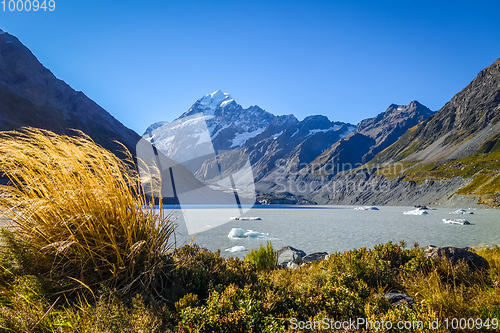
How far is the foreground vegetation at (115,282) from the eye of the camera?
2627 millimetres

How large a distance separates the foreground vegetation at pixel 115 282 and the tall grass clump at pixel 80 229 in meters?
0.01

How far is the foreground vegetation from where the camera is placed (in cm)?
263

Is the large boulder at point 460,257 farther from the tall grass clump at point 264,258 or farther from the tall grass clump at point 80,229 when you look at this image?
the tall grass clump at point 80,229

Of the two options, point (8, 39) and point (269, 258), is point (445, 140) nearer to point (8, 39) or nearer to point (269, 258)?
point (269, 258)

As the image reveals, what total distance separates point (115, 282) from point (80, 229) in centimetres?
80

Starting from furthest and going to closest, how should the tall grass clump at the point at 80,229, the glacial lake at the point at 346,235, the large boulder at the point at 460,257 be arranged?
the glacial lake at the point at 346,235
the large boulder at the point at 460,257
the tall grass clump at the point at 80,229

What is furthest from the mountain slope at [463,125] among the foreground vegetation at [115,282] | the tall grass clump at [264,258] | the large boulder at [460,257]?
the foreground vegetation at [115,282]

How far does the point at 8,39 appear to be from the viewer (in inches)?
5640

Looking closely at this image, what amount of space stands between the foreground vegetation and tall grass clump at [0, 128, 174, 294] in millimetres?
14

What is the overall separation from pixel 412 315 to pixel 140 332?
2.75m

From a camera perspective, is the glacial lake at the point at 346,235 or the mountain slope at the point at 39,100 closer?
the glacial lake at the point at 346,235

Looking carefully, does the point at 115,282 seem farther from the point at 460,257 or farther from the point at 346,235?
the point at 346,235

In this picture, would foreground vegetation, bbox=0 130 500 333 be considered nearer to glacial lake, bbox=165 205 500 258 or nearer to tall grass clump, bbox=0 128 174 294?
tall grass clump, bbox=0 128 174 294

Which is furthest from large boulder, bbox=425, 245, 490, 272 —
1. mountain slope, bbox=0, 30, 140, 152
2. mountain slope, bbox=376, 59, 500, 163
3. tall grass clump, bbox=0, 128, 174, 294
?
mountain slope, bbox=376, 59, 500, 163
